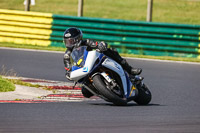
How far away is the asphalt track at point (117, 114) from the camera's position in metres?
7.12

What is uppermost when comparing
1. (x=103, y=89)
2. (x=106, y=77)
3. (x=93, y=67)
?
(x=93, y=67)

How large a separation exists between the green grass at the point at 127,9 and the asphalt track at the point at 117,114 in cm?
1337

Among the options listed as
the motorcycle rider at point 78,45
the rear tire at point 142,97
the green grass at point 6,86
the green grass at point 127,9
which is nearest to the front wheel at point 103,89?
the motorcycle rider at point 78,45

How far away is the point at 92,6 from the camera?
31016mm

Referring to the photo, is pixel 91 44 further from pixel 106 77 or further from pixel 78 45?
pixel 106 77

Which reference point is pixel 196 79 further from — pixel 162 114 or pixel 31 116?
pixel 31 116

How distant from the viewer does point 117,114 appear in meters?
8.45

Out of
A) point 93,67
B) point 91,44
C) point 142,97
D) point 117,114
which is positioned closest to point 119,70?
point 93,67

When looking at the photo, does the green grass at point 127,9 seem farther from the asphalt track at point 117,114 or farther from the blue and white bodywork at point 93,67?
the blue and white bodywork at point 93,67

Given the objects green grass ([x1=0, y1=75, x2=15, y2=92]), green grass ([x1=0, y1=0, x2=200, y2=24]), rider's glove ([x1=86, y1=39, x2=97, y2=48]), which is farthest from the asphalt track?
green grass ([x1=0, y1=0, x2=200, y2=24])

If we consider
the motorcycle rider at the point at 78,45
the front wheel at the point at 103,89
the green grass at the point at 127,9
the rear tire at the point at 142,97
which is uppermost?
the motorcycle rider at the point at 78,45

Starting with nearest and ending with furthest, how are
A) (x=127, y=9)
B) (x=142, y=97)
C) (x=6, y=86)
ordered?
(x=142, y=97) < (x=6, y=86) < (x=127, y=9)

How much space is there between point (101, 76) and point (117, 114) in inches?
43.9

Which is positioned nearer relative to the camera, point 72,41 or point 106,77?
point 106,77
